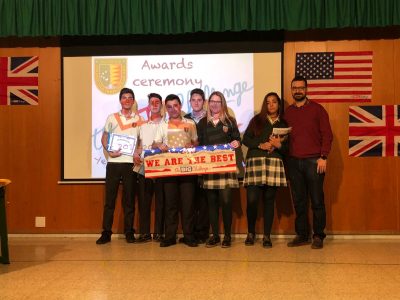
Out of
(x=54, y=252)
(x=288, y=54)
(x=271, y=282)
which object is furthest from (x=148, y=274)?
(x=288, y=54)

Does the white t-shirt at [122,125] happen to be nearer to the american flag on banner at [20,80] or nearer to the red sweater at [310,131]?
the american flag on banner at [20,80]

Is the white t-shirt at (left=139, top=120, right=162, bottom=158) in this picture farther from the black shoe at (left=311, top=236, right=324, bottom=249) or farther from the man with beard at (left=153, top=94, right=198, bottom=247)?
the black shoe at (left=311, top=236, right=324, bottom=249)

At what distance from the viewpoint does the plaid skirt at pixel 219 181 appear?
5.29 metres

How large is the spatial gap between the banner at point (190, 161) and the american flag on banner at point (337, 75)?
1334 millimetres

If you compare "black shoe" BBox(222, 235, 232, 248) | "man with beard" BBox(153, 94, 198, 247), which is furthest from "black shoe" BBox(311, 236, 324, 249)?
"man with beard" BBox(153, 94, 198, 247)

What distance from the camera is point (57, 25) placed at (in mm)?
5887

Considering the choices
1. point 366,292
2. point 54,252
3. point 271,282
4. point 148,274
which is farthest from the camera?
point 54,252

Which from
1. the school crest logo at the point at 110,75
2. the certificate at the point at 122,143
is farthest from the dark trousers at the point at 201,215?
the school crest logo at the point at 110,75

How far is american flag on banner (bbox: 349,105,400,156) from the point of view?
19.1 feet

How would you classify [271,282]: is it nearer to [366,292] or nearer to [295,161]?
[366,292]

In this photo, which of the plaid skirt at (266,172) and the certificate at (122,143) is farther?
the certificate at (122,143)

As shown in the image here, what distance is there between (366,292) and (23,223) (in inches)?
157

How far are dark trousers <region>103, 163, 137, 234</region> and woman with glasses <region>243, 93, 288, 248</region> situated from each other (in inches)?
47.5

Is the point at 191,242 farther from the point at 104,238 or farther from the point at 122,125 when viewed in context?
the point at 122,125
